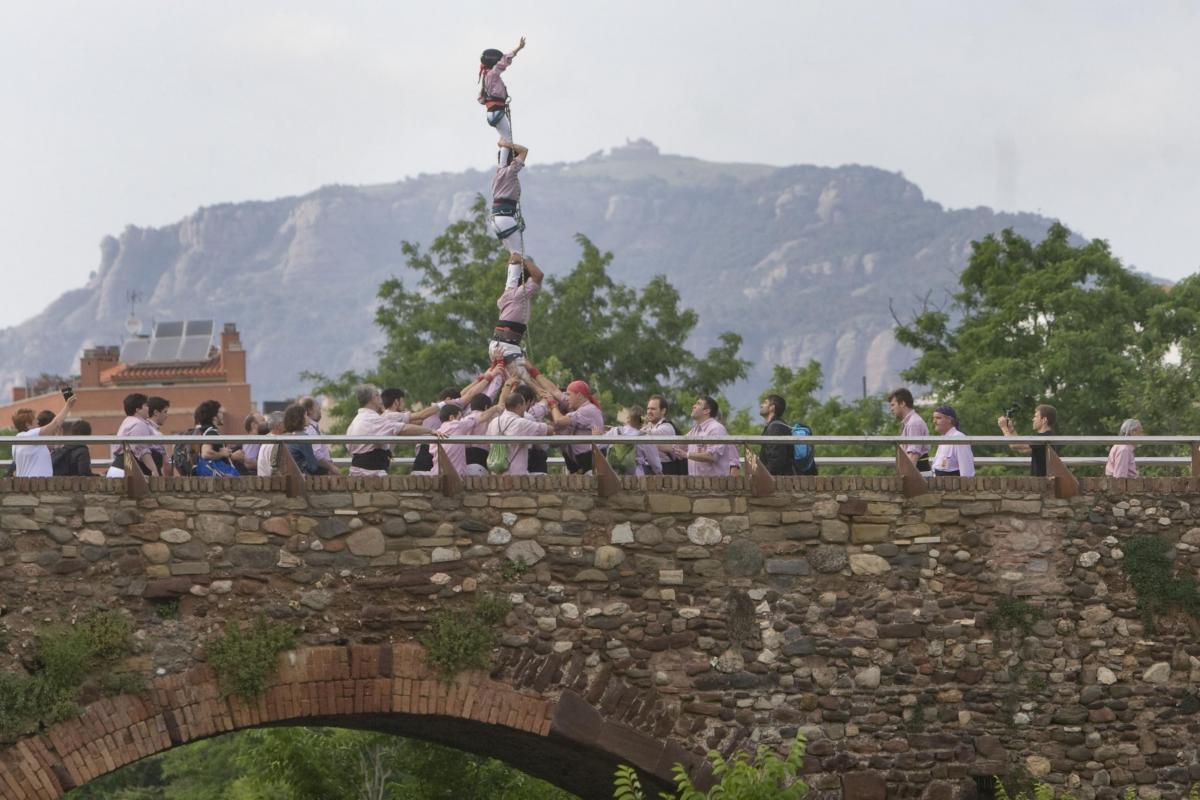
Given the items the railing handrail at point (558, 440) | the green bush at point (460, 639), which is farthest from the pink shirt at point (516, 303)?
the green bush at point (460, 639)

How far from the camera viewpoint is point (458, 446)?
52.9 ft

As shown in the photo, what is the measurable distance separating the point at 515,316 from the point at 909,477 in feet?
14.9

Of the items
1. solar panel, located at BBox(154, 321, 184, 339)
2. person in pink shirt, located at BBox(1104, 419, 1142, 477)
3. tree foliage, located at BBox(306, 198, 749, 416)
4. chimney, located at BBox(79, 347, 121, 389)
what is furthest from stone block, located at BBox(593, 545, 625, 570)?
solar panel, located at BBox(154, 321, 184, 339)

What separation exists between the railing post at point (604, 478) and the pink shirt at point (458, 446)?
109 centimetres

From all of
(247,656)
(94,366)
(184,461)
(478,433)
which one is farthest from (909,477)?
(94,366)

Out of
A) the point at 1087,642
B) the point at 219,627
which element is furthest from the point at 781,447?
the point at 219,627

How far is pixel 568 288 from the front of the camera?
50.8 meters

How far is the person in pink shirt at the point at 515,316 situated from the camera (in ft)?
60.1

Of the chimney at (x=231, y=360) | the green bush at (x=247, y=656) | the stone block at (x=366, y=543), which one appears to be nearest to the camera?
the green bush at (x=247, y=656)

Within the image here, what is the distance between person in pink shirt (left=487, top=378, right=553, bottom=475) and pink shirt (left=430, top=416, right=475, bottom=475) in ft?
0.70

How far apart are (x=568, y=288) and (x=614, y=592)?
35746 millimetres

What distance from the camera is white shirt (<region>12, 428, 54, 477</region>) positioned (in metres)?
15.3

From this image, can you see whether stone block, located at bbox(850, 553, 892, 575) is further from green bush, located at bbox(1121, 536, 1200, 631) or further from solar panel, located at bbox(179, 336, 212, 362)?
solar panel, located at bbox(179, 336, 212, 362)

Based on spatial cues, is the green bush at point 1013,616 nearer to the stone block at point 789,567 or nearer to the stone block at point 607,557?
the stone block at point 789,567
